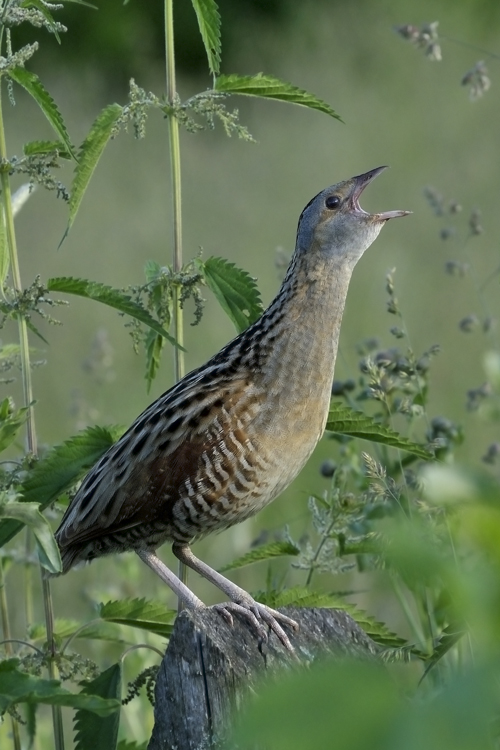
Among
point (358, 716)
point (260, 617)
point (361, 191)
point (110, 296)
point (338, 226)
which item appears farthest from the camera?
point (361, 191)

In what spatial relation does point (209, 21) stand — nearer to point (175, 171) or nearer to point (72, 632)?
point (175, 171)

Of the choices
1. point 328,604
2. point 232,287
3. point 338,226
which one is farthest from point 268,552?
point 338,226

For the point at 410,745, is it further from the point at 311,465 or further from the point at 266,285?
the point at 266,285

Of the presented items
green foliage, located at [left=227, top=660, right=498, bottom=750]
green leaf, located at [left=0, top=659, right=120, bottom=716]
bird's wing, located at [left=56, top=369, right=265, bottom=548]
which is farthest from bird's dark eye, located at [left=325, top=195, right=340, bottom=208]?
green foliage, located at [left=227, top=660, right=498, bottom=750]

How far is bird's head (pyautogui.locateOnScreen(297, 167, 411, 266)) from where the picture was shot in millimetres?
3150

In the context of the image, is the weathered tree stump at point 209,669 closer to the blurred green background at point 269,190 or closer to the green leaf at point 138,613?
the green leaf at point 138,613

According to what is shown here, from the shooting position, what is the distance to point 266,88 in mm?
2801

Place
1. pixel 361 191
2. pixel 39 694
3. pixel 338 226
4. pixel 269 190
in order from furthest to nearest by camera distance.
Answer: pixel 269 190, pixel 361 191, pixel 338 226, pixel 39 694

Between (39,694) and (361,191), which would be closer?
(39,694)

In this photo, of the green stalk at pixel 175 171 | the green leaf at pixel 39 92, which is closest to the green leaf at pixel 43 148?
the green leaf at pixel 39 92

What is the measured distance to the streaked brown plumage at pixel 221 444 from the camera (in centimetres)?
279

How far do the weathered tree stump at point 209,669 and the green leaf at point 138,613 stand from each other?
1.39 feet

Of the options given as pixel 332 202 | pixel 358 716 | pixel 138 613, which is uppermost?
pixel 332 202

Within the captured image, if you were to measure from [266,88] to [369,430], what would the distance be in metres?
0.87
